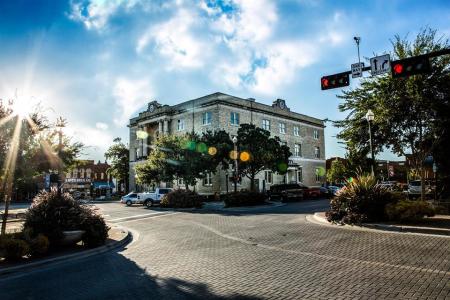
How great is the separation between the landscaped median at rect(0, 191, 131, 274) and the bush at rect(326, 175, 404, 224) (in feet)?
29.6

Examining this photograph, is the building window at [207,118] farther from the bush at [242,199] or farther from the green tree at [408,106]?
the green tree at [408,106]

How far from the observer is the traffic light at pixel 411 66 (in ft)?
39.8

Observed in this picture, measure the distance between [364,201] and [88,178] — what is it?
258ft

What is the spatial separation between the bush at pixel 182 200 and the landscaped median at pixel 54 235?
16.9m

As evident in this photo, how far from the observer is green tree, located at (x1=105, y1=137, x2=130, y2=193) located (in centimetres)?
6931

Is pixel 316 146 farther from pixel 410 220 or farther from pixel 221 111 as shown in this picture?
pixel 410 220

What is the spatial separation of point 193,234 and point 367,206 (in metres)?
7.28

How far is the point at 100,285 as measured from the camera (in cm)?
721

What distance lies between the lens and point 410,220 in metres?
13.7

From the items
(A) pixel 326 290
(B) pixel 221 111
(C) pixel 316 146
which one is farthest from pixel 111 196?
(A) pixel 326 290

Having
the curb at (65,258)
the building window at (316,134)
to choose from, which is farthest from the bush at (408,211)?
the building window at (316,134)

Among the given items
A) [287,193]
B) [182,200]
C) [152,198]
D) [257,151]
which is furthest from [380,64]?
[152,198]

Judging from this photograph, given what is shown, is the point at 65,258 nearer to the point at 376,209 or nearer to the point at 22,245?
the point at 22,245

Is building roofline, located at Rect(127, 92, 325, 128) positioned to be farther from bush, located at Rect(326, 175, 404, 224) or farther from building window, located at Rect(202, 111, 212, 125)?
bush, located at Rect(326, 175, 404, 224)
